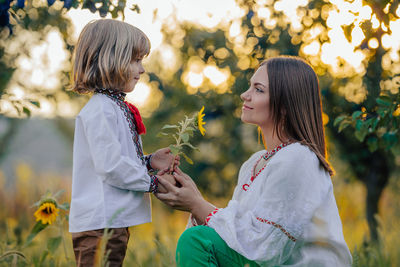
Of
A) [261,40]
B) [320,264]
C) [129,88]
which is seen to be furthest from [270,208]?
[261,40]

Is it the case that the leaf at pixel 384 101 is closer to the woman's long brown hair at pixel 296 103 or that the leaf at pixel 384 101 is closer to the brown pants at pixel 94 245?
the woman's long brown hair at pixel 296 103

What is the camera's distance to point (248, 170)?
2137 millimetres

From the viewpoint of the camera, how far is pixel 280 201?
1.72m

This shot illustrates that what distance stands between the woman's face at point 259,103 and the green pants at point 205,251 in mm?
520

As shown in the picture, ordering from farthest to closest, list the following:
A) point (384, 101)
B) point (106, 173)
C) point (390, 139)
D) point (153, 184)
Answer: point (390, 139)
point (384, 101)
point (153, 184)
point (106, 173)

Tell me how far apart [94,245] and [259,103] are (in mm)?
891

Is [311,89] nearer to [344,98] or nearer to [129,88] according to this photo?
[129,88]

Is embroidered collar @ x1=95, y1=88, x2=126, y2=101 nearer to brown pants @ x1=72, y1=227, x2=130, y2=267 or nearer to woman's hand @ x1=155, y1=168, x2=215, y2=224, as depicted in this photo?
woman's hand @ x1=155, y1=168, x2=215, y2=224

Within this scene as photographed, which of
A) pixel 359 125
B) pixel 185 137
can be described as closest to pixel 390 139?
pixel 359 125

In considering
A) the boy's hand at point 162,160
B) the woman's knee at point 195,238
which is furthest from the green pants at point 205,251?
the boy's hand at point 162,160

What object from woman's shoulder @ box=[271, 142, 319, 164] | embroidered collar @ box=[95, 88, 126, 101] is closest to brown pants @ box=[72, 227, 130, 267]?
embroidered collar @ box=[95, 88, 126, 101]

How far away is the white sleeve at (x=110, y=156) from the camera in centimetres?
171

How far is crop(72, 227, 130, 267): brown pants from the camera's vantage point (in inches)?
69.0

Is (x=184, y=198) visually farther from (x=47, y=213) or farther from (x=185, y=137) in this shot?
(x=47, y=213)
